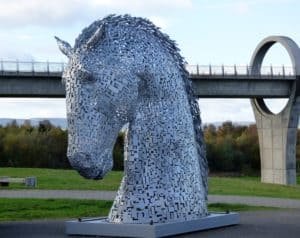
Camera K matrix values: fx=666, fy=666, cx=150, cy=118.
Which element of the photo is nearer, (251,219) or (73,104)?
(73,104)

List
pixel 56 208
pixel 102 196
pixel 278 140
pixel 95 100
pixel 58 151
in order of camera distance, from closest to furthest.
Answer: pixel 95 100
pixel 56 208
pixel 102 196
pixel 278 140
pixel 58 151

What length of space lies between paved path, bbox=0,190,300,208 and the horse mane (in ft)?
29.4

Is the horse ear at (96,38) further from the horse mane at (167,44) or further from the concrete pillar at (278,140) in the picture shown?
the concrete pillar at (278,140)

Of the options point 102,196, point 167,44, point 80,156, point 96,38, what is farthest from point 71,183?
point 80,156

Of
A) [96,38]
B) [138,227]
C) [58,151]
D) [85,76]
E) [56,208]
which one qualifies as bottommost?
[56,208]

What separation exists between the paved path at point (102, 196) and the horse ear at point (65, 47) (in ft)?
37.2

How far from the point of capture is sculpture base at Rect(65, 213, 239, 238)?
9.95 metres

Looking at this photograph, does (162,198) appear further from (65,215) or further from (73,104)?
(65,215)

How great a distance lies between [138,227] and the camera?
10.0 m

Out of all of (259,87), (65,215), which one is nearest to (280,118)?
(259,87)

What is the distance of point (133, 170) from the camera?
10.3 m

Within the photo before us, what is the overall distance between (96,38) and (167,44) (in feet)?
5.29

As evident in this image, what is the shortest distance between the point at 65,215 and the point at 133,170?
7699 millimetres

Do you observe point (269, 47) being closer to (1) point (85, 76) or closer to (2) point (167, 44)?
(2) point (167, 44)
